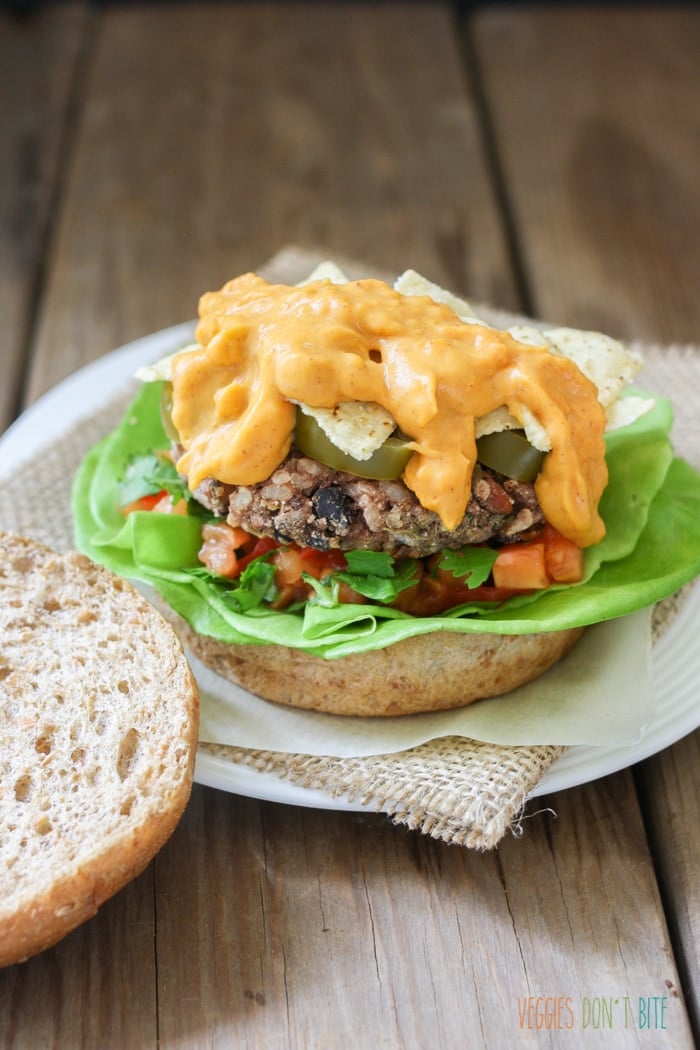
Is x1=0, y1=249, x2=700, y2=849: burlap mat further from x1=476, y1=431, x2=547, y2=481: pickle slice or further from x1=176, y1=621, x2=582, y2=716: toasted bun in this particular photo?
x1=476, y1=431, x2=547, y2=481: pickle slice

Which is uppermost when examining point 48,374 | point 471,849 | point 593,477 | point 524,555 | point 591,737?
point 593,477

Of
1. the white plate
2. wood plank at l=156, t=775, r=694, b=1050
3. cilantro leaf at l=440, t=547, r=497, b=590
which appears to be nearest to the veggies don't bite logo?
wood plank at l=156, t=775, r=694, b=1050

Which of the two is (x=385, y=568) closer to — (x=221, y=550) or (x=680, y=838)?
(x=221, y=550)

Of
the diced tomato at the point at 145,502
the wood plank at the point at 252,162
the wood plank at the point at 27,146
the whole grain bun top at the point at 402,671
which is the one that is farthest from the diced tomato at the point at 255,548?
the wood plank at the point at 252,162

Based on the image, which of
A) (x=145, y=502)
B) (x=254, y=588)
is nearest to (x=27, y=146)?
(x=145, y=502)

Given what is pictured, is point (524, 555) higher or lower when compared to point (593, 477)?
lower

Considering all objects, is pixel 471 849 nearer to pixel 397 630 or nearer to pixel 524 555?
pixel 397 630

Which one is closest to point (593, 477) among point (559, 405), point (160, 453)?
point (559, 405)

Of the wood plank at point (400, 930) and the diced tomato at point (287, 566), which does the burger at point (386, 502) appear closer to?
the diced tomato at point (287, 566)
